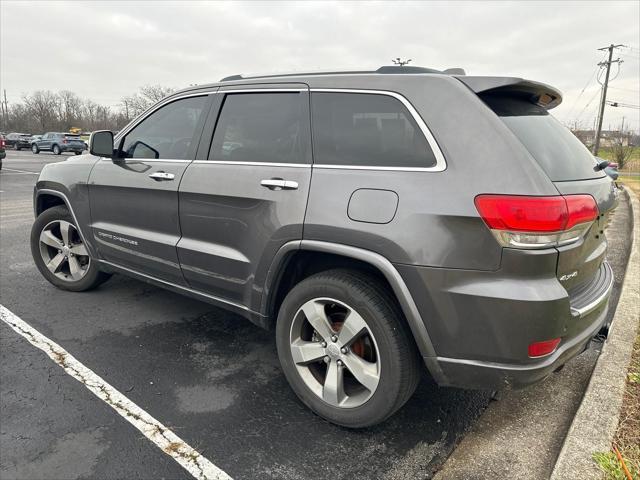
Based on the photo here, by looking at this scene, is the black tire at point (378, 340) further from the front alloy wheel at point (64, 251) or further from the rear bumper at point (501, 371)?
the front alloy wheel at point (64, 251)

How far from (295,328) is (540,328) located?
1.25 meters

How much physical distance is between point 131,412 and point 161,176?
1553 millimetres

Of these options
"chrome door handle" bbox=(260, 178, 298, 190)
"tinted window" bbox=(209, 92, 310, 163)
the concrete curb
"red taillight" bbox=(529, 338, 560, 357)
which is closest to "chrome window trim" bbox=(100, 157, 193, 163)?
"tinted window" bbox=(209, 92, 310, 163)

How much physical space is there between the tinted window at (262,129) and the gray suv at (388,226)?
0.03ft

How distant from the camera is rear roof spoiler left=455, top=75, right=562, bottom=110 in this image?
2.15 metres

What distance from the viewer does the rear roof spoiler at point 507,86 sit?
2.15 meters

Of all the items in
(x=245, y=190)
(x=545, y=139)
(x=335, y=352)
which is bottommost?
(x=335, y=352)

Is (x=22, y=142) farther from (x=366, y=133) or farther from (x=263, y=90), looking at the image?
(x=366, y=133)

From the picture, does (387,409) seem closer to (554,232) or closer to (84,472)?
(554,232)

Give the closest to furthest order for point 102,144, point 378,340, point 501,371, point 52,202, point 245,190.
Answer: point 501,371 < point 378,340 < point 245,190 < point 102,144 < point 52,202

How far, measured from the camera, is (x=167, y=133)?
340 cm

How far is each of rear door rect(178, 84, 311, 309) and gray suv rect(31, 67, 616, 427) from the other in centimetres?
1

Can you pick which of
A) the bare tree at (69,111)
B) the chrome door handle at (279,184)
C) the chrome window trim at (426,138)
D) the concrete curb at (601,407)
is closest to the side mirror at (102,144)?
the chrome door handle at (279,184)

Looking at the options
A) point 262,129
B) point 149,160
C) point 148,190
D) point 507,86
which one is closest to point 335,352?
point 262,129
